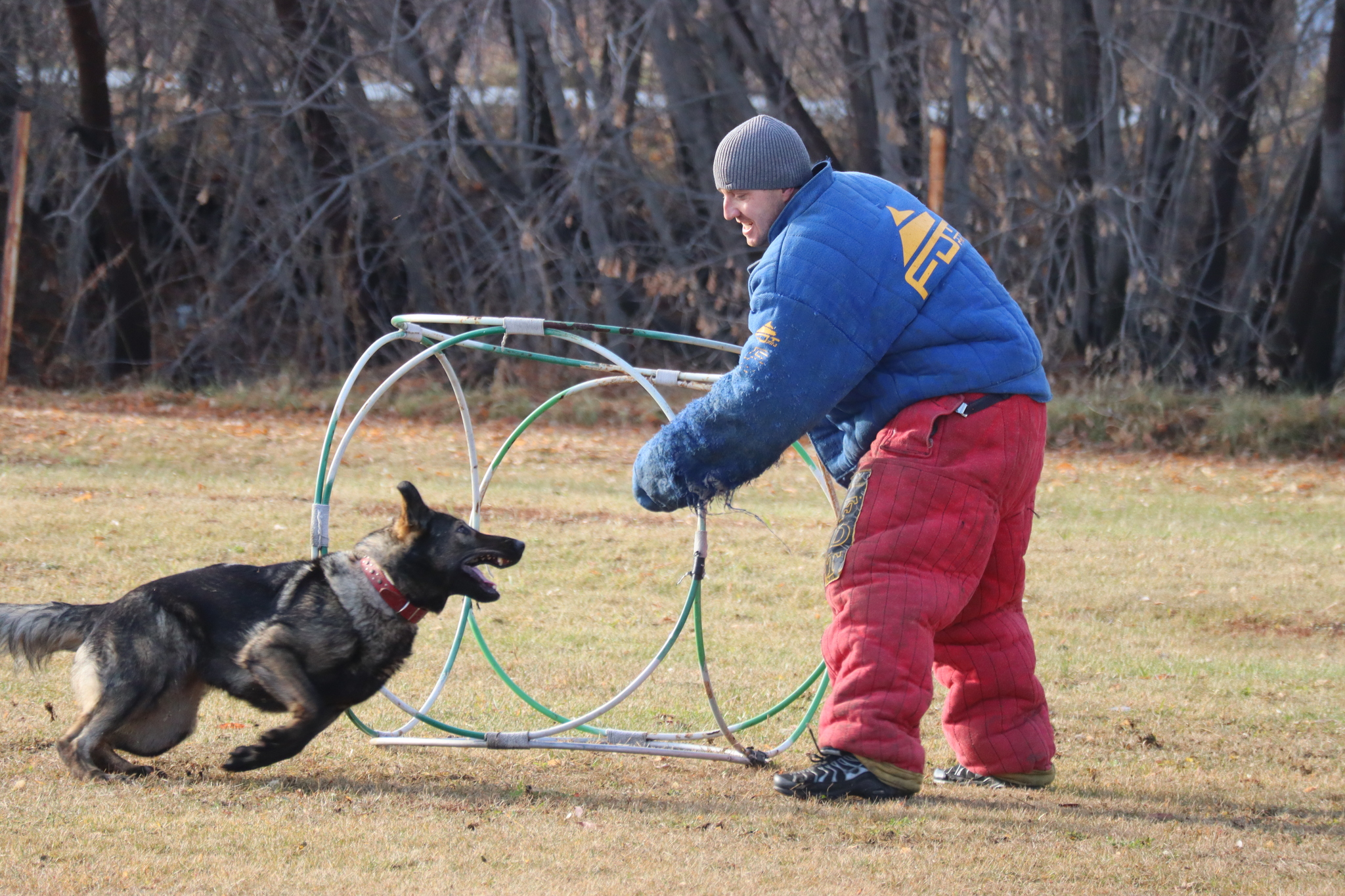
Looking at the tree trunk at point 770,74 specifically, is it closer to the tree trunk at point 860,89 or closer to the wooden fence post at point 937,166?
the tree trunk at point 860,89

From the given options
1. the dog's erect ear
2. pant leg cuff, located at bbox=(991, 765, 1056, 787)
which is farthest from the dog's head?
pant leg cuff, located at bbox=(991, 765, 1056, 787)

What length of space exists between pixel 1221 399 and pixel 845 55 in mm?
6493

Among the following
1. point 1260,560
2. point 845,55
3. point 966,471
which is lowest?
point 1260,560

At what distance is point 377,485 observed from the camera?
404 inches

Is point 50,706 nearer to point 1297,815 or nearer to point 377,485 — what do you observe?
point 1297,815

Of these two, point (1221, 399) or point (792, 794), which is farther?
point (1221, 399)

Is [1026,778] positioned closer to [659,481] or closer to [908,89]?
[659,481]

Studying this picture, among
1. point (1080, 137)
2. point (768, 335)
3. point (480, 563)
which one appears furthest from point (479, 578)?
point (1080, 137)

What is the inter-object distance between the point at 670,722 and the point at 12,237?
44.1 ft

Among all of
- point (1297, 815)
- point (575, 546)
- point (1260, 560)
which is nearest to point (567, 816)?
point (1297, 815)

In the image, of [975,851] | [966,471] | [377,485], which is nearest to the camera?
[975,851]

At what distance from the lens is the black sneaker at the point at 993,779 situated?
417 cm

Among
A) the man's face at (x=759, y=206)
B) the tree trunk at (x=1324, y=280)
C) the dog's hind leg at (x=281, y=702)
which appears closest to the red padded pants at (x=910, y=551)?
the man's face at (x=759, y=206)

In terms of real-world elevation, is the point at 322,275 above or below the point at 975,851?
above
